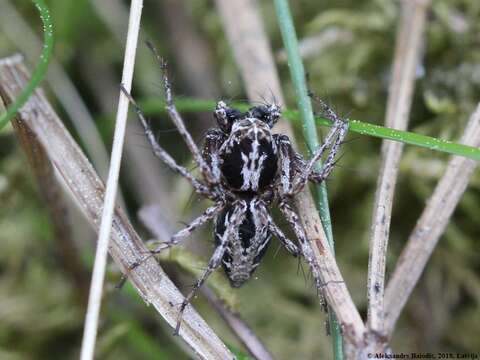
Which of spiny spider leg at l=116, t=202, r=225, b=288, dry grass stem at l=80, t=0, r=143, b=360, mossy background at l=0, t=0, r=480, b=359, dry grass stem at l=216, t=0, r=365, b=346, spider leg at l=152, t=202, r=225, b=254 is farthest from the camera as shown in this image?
mossy background at l=0, t=0, r=480, b=359

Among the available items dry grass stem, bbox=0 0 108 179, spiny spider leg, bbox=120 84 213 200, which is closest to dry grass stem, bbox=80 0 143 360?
spiny spider leg, bbox=120 84 213 200

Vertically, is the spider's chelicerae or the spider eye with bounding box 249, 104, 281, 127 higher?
the spider eye with bounding box 249, 104, 281, 127

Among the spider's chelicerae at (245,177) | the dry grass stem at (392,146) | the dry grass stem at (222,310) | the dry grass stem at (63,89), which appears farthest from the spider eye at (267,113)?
the dry grass stem at (63,89)

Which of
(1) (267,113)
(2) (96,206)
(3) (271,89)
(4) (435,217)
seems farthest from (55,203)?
(4) (435,217)

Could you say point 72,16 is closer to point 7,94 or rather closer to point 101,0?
point 101,0

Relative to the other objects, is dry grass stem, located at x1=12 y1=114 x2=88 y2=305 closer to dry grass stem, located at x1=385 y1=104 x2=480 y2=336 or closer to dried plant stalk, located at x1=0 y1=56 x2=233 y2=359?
dried plant stalk, located at x1=0 y1=56 x2=233 y2=359

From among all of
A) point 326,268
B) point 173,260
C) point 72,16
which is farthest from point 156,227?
point 72,16

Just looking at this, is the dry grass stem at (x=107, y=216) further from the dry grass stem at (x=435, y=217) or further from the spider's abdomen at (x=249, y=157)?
the dry grass stem at (x=435, y=217)
